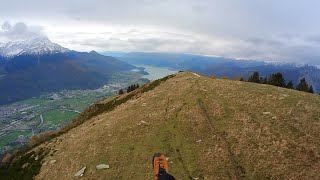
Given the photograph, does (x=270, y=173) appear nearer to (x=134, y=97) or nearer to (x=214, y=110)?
(x=214, y=110)

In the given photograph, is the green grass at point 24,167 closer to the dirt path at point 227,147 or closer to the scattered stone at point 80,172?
the scattered stone at point 80,172

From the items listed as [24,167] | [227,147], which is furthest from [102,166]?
[227,147]

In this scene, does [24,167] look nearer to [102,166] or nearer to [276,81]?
[102,166]

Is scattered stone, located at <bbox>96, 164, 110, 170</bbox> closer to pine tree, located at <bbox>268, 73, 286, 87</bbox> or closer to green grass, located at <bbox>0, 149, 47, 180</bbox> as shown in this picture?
green grass, located at <bbox>0, 149, 47, 180</bbox>

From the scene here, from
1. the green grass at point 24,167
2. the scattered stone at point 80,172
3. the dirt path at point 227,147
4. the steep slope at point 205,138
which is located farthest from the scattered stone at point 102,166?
the dirt path at point 227,147

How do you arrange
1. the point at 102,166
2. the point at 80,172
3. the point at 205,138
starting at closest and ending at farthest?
the point at 80,172, the point at 102,166, the point at 205,138

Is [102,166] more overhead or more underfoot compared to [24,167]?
more overhead

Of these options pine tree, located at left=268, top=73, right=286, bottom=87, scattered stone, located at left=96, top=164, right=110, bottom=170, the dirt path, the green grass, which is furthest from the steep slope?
pine tree, located at left=268, top=73, right=286, bottom=87

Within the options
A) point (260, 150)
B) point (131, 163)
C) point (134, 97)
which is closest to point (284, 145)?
point (260, 150)
